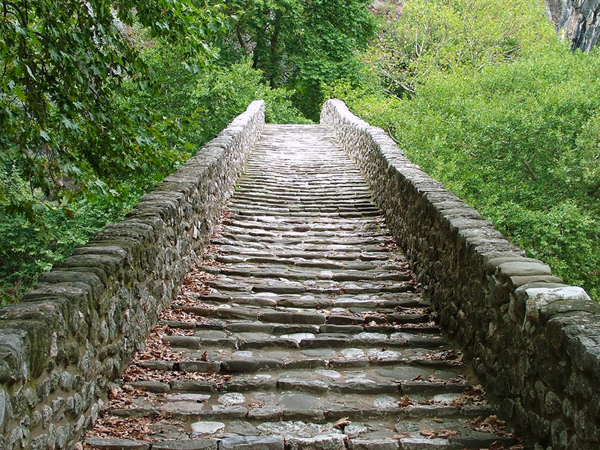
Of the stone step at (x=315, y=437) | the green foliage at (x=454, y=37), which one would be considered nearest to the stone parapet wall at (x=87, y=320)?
the stone step at (x=315, y=437)

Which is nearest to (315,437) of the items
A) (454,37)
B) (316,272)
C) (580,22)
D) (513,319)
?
(513,319)

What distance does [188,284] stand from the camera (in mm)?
6113

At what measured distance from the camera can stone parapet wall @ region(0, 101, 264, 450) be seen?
260 centimetres

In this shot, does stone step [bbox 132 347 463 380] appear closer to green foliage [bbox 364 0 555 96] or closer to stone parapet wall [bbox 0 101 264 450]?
stone parapet wall [bbox 0 101 264 450]

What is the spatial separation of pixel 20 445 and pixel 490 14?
26.8 m

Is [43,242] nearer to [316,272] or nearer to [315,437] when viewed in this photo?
[316,272]

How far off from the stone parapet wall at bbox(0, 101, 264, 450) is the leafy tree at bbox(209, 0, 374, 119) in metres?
21.7

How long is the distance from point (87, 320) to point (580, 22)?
32233mm

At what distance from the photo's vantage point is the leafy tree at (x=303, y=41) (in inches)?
1050

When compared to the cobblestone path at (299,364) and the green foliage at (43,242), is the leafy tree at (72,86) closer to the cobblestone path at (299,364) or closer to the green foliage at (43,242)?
the cobblestone path at (299,364)

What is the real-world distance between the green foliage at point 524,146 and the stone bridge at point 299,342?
25.9ft

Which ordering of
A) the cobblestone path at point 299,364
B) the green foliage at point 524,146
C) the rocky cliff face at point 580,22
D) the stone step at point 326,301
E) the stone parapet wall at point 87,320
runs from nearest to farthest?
the stone parapet wall at point 87,320 < the cobblestone path at point 299,364 < the stone step at point 326,301 < the green foliage at point 524,146 < the rocky cliff face at point 580,22

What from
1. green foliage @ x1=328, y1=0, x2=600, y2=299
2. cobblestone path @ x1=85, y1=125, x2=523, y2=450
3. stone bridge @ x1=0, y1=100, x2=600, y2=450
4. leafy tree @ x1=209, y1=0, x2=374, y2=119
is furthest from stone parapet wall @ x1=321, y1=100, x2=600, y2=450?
leafy tree @ x1=209, y1=0, x2=374, y2=119

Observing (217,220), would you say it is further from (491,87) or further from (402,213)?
(491,87)
